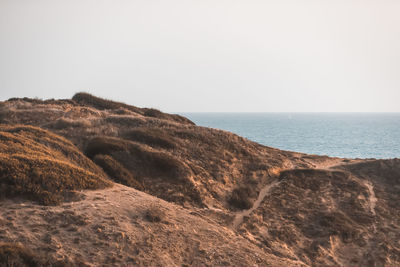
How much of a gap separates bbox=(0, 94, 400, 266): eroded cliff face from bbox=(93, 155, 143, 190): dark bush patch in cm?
6

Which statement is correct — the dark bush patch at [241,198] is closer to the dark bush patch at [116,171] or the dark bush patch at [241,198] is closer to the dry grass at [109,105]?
the dark bush patch at [116,171]

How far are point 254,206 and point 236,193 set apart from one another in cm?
165

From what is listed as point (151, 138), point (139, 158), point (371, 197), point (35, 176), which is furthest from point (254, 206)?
point (35, 176)

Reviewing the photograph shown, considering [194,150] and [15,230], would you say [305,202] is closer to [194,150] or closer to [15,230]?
[194,150]

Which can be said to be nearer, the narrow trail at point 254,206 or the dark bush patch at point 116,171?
the narrow trail at point 254,206

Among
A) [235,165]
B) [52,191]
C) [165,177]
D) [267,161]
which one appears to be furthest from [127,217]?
[267,161]

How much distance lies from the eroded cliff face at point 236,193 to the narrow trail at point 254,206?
0.27ft

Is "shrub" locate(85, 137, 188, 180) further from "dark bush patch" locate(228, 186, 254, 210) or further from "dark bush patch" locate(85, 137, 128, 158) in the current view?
"dark bush patch" locate(228, 186, 254, 210)

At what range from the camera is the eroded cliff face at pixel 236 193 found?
14664mm

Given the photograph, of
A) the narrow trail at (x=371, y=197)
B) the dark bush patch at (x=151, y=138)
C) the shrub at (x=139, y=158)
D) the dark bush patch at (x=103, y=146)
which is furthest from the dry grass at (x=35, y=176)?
the narrow trail at (x=371, y=197)

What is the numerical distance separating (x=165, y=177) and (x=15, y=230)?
12.0 m

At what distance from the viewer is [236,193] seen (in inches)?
898

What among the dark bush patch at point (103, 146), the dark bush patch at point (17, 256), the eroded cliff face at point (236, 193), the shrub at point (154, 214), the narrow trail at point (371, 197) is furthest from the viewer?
the narrow trail at point (371, 197)

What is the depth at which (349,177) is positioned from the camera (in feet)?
97.2
